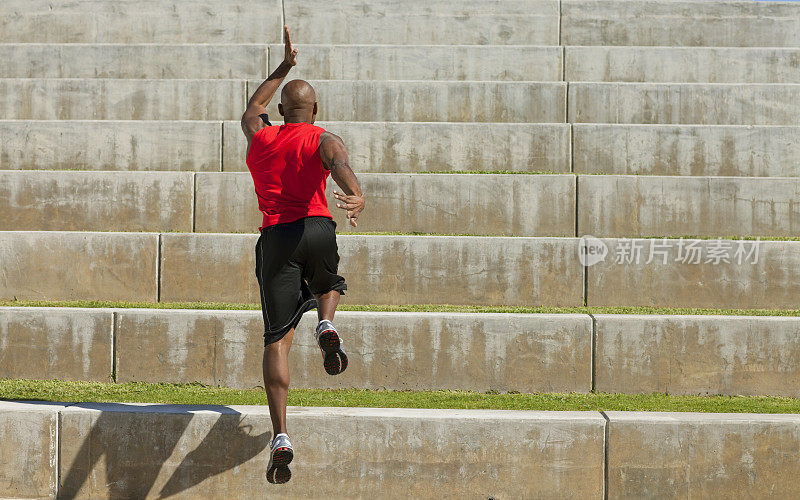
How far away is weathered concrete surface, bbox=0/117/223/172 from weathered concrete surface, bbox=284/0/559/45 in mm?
2894

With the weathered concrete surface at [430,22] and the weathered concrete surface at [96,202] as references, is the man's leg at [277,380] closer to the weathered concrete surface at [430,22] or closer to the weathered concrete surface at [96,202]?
the weathered concrete surface at [96,202]

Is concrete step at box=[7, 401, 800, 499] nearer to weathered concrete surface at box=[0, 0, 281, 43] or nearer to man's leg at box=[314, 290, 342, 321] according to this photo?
man's leg at box=[314, 290, 342, 321]

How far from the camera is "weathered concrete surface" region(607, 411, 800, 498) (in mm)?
4535

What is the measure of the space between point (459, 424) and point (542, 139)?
4165mm

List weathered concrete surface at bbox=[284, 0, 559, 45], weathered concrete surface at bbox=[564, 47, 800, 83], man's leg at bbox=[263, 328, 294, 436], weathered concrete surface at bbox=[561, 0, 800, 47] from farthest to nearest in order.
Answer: weathered concrete surface at bbox=[284, 0, 559, 45] < weathered concrete surface at bbox=[561, 0, 800, 47] < weathered concrete surface at bbox=[564, 47, 800, 83] < man's leg at bbox=[263, 328, 294, 436]

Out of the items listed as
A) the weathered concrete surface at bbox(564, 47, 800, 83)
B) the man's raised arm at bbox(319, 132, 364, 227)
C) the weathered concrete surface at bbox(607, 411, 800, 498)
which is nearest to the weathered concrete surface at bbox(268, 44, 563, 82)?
the weathered concrete surface at bbox(564, 47, 800, 83)

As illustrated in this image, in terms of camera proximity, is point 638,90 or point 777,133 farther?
point 638,90

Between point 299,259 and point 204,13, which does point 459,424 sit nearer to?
point 299,259

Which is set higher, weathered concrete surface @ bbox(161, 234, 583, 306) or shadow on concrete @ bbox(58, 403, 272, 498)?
weathered concrete surface @ bbox(161, 234, 583, 306)

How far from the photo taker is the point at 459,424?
463 cm

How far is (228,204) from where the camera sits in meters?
7.26

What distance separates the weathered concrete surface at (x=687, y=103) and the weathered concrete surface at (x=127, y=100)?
12.1ft

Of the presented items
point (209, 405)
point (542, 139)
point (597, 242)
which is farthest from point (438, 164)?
point (209, 405)

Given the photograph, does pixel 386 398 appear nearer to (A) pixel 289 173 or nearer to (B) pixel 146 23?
(A) pixel 289 173
